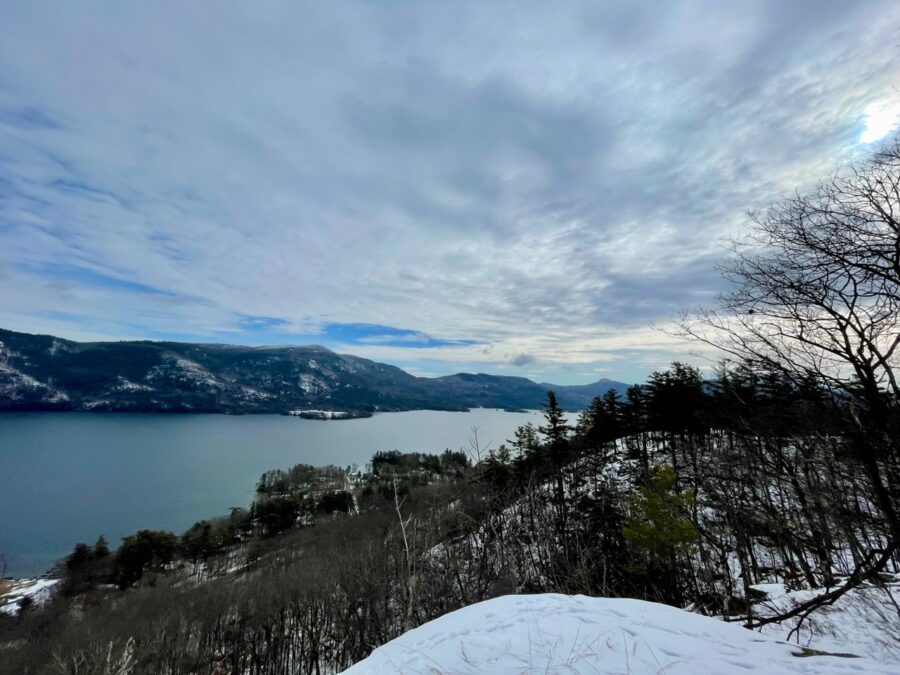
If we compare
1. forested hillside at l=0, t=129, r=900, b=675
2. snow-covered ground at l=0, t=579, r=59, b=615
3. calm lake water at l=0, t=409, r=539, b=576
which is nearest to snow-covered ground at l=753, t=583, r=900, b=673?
forested hillside at l=0, t=129, r=900, b=675

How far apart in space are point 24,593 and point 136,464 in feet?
220

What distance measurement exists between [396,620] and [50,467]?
11146 centimetres

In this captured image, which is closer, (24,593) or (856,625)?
Answer: (856,625)

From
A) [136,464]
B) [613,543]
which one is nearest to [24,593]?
[613,543]

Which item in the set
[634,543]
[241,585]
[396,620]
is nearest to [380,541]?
[396,620]

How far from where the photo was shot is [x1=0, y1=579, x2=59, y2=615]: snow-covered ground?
3225 cm

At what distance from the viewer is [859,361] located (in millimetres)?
4051

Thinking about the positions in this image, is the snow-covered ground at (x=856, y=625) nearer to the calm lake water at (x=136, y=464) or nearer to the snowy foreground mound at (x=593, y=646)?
the snowy foreground mound at (x=593, y=646)

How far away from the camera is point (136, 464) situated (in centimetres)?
9169

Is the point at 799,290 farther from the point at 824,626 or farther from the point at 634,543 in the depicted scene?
the point at 634,543

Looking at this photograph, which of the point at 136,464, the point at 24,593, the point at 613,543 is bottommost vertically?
the point at 24,593

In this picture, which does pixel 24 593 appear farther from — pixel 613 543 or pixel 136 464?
pixel 136 464

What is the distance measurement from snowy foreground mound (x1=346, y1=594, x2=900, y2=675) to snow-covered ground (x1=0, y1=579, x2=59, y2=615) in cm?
4911

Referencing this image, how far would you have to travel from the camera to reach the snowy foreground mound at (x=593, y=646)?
11.7ft
